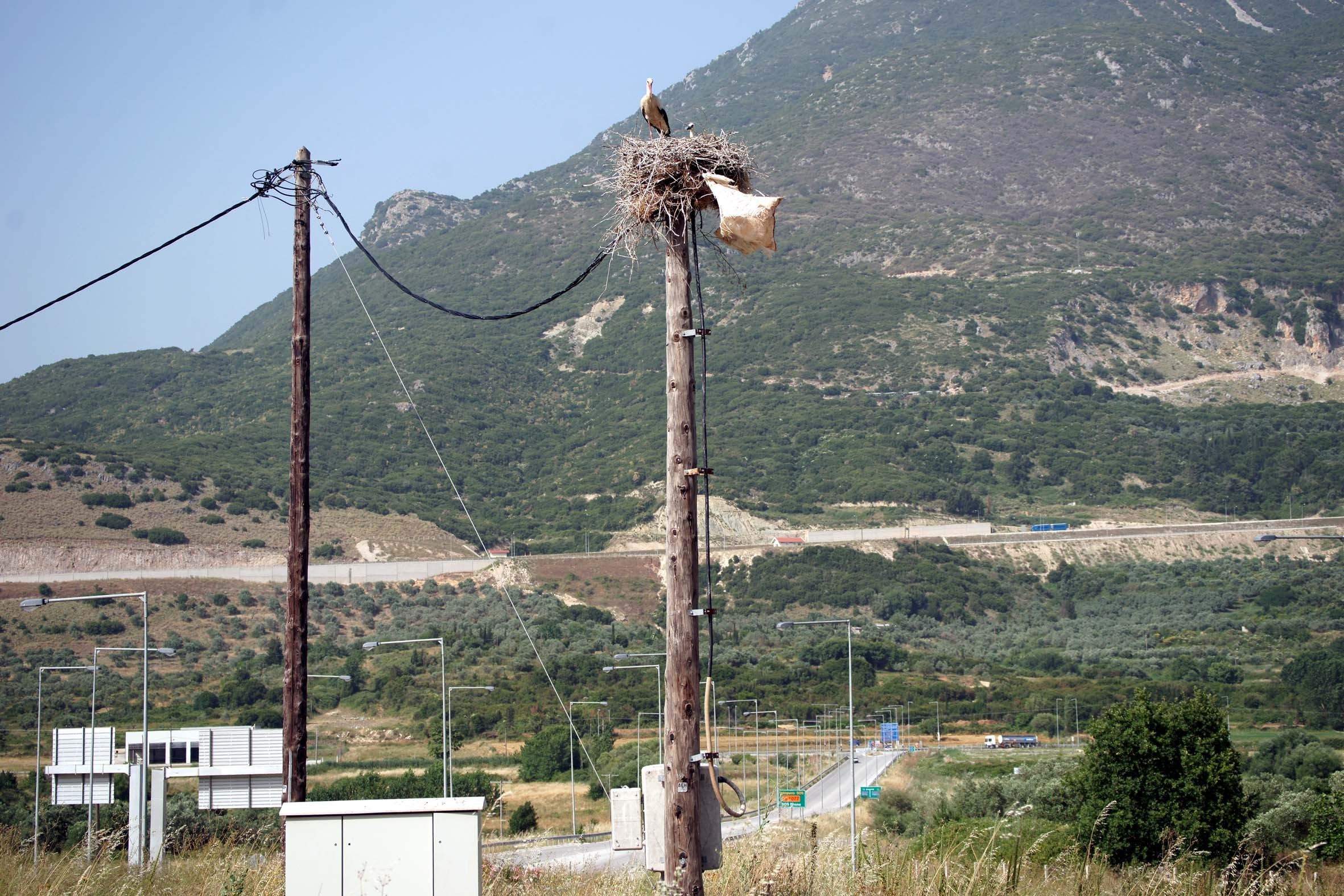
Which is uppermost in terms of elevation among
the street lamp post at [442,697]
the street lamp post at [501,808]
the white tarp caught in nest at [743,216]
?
the white tarp caught in nest at [743,216]

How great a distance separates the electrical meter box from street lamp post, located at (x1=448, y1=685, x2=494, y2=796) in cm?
2082

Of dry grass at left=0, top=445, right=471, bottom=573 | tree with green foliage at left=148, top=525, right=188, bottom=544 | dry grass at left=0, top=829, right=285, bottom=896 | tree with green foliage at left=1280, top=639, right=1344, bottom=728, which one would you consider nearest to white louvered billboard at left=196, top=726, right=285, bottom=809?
dry grass at left=0, top=829, right=285, bottom=896

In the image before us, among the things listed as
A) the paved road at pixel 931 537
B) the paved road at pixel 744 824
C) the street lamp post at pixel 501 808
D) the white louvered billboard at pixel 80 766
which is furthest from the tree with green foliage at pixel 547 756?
the paved road at pixel 931 537

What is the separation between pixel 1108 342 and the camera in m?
129

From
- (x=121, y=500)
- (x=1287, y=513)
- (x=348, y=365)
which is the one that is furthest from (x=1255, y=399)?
(x=121, y=500)

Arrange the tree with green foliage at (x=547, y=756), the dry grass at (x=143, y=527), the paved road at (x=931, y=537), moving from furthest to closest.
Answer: the paved road at (x=931, y=537), the dry grass at (x=143, y=527), the tree with green foliage at (x=547, y=756)

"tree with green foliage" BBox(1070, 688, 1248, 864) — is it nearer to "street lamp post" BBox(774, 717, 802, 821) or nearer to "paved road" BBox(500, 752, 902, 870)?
"paved road" BBox(500, 752, 902, 870)

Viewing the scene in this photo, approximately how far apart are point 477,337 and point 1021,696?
92.8 m

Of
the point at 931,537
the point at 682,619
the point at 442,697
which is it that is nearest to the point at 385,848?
the point at 682,619

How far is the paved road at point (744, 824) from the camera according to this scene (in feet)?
55.3

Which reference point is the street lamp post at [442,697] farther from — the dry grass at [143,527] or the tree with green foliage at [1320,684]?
the tree with green foliage at [1320,684]

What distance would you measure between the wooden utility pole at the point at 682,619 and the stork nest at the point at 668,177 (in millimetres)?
495

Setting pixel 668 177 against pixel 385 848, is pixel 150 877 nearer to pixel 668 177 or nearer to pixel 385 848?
pixel 385 848

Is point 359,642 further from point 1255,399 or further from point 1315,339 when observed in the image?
point 1315,339
